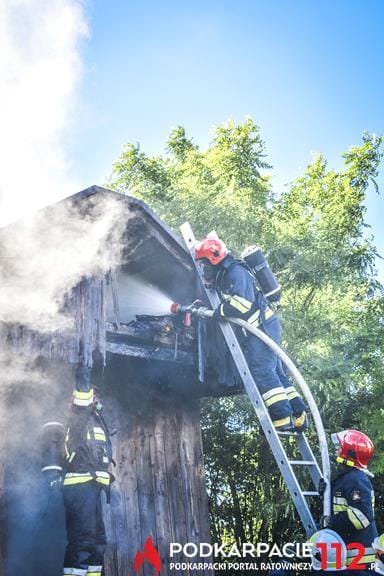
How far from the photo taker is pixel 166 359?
620 cm

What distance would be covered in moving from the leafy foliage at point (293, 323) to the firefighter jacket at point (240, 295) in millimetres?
5280

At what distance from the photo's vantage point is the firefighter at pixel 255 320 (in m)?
5.50

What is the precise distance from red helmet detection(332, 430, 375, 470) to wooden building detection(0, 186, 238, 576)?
4.82ft

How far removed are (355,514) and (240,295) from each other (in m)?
2.52

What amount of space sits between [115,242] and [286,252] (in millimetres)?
Answer: 7332

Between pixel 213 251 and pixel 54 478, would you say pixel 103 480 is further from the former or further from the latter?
pixel 213 251

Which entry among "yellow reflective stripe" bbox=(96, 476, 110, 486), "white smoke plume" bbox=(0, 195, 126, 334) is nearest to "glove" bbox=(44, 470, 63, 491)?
"yellow reflective stripe" bbox=(96, 476, 110, 486)

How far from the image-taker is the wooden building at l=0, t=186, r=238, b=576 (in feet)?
16.6

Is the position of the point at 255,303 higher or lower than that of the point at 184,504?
higher

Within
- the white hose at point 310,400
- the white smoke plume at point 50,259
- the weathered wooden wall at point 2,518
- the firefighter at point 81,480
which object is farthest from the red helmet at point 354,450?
the weathered wooden wall at point 2,518

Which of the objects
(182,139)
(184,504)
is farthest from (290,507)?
(182,139)

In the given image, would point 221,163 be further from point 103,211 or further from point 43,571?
point 43,571

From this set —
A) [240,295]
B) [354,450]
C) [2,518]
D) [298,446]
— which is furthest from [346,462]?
[2,518]

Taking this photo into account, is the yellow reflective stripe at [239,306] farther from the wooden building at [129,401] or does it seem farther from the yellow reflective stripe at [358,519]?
the yellow reflective stripe at [358,519]
